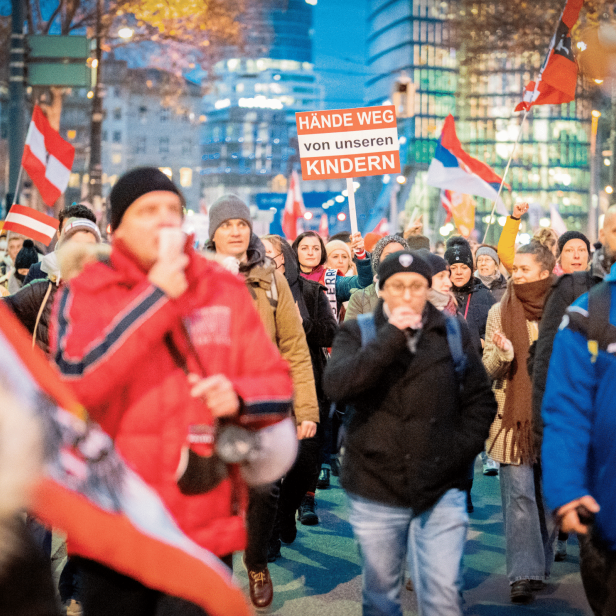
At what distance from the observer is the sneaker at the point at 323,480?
345 inches

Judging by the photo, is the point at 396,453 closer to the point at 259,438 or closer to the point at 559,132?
the point at 259,438

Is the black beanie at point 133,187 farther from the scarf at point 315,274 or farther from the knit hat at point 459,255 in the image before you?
the scarf at point 315,274

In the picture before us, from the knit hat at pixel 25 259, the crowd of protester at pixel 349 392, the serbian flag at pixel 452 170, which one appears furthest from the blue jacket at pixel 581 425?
the serbian flag at pixel 452 170

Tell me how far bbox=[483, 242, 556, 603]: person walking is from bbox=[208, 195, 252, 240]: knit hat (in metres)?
1.71

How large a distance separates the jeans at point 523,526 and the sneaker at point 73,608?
8.20 feet

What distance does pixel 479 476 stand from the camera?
943cm

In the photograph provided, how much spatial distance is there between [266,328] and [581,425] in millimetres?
2367

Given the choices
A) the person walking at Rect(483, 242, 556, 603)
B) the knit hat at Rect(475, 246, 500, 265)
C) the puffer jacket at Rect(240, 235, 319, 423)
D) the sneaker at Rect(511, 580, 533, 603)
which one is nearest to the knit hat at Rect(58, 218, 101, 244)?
the puffer jacket at Rect(240, 235, 319, 423)

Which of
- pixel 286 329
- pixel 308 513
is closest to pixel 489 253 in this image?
pixel 308 513

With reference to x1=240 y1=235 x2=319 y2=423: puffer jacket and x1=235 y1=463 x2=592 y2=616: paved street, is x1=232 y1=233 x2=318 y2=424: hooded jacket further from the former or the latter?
x1=235 y1=463 x2=592 y2=616: paved street

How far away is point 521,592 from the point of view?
530 cm

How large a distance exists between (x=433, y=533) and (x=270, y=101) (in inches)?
5984

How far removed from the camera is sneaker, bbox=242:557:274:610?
17.0 feet

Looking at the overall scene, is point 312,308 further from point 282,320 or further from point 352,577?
point 352,577
